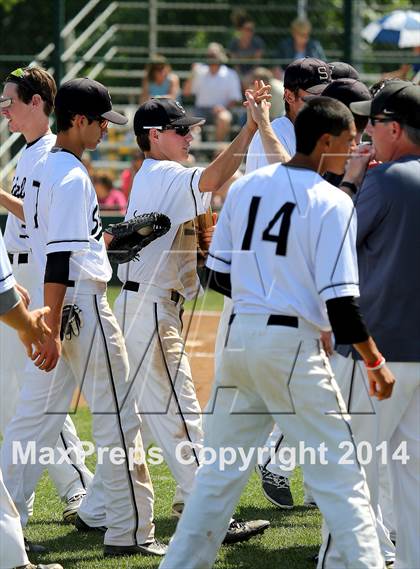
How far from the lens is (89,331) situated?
5445 millimetres

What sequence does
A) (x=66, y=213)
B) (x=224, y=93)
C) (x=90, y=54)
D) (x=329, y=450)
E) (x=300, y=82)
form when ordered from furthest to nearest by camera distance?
(x=90, y=54)
(x=224, y=93)
(x=300, y=82)
(x=66, y=213)
(x=329, y=450)

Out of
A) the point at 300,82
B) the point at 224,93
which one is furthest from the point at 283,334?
the point at 224,93

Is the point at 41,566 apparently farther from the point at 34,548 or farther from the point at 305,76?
the point at 305,76

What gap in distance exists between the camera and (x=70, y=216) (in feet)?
17.3

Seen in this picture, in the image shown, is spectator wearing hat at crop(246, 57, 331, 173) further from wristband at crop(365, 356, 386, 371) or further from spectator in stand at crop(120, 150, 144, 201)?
spectator in stand at crop(120, 150, 144, 201)

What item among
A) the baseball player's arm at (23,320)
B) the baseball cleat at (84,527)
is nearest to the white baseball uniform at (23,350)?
the baseball cleat at (84,527)

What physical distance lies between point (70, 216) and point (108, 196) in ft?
34.3

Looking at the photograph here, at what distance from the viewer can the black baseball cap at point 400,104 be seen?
4.86 metres

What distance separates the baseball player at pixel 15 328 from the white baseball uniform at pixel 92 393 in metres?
0.64

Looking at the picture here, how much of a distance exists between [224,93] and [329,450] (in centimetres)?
1279

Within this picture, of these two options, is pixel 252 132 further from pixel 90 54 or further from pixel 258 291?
pixel 90 54

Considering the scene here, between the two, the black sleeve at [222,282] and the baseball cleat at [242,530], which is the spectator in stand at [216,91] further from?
the black sleeve at [222,282]

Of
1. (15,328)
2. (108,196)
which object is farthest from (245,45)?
(15,328)

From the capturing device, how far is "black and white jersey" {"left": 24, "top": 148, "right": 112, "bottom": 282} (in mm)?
5277
